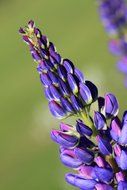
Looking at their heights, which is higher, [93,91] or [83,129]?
[93,91]

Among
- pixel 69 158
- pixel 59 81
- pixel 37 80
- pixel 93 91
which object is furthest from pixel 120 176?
pixel 37 80

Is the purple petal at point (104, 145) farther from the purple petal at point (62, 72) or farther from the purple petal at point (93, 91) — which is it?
the purple petal at point (62, 72)

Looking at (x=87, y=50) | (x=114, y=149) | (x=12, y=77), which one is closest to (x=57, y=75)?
(x=114, y=149)

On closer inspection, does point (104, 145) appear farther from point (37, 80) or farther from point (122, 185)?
point (37, 80)

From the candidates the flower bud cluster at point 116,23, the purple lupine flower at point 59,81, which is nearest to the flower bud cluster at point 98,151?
the purple lupine flower at point 59,81

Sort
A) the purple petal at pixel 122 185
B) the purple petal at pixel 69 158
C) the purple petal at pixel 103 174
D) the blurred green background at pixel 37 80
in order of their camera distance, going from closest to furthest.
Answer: the purple petal at pixel 122 185 < the purple petal at pixel 103 174 < the purple petal at pixel 69 158 < the blurred green background at pixel 37 80

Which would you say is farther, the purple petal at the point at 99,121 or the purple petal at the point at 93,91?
the purple petal at the point at 93,91

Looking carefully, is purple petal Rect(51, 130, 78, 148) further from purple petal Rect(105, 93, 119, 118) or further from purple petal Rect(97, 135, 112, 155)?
purple petal Rect(105, 93, 119, 118)

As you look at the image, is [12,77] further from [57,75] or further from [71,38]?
[57,75]

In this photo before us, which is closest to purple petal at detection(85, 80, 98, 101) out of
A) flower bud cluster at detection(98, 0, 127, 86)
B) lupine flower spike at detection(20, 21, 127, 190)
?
lupine flower spike at detection(20, 21, 127, 190)
